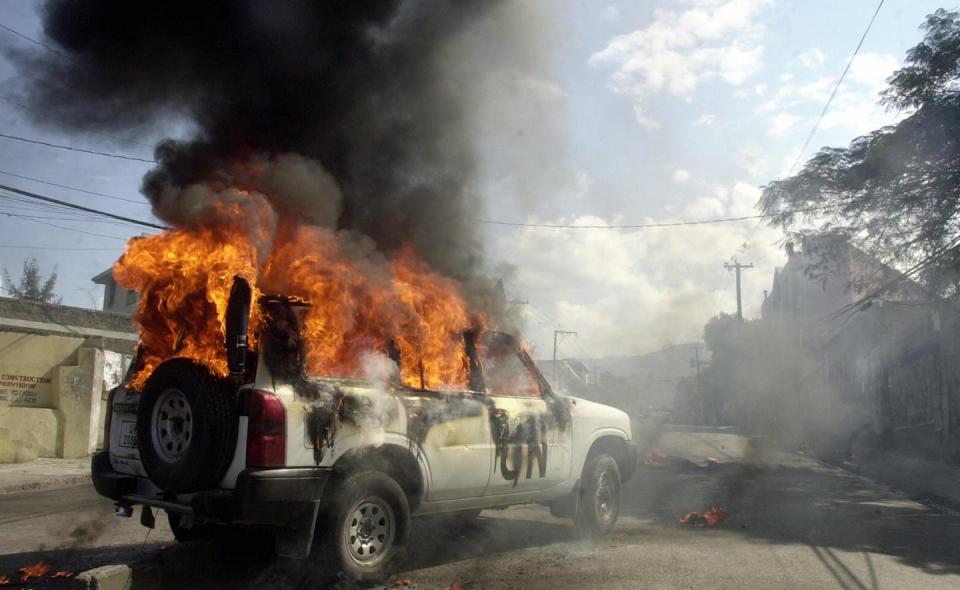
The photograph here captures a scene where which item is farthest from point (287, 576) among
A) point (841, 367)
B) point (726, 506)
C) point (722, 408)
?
point (722, 408)

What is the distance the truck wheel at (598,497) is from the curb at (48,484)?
8.68 meters

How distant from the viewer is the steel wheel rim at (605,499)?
7.04 metres

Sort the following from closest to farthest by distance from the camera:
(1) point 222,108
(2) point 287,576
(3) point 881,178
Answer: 1. (2) point 287,576
2. (1) point 222,108
3. (3) point 881,178

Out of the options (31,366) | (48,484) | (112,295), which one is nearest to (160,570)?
(48,484)

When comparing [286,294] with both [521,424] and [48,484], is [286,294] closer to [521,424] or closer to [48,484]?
[521,424]

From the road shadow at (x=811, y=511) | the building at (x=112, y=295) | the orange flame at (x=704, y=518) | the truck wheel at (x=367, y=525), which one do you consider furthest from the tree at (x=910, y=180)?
the building at (x=112, y=295)

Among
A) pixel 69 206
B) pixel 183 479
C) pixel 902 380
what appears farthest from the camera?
pixel 902 380

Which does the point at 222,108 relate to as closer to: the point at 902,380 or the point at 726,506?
the point at 726,506

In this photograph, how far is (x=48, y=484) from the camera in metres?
11.3

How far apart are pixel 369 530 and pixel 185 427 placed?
54.8 inches

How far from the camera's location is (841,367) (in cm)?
3136

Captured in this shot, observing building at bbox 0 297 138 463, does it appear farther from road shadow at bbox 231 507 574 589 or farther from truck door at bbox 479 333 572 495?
truck door at bbox 479 333 572 495

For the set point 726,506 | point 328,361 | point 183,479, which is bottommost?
point 726,506

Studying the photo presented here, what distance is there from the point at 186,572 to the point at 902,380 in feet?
74.8
